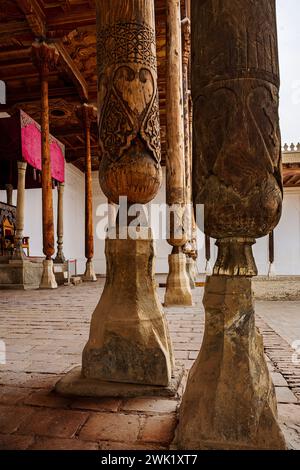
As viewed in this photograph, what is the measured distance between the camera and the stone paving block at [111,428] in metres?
1.13

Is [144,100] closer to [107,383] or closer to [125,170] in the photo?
[125,170]

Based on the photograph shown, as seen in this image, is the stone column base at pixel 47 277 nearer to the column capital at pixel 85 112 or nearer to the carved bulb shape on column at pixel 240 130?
the column capital at pixel 85 112

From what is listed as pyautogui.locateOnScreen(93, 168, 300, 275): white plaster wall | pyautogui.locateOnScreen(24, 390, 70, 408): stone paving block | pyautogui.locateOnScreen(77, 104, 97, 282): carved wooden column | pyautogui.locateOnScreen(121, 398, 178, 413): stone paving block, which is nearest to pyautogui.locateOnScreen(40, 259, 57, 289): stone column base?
pyautogui.locateOnScreen(77, 104, 97, 282): carved wooden column

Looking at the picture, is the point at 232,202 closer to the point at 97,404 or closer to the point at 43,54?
the point at 97,404

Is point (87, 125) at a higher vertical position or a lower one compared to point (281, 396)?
higher

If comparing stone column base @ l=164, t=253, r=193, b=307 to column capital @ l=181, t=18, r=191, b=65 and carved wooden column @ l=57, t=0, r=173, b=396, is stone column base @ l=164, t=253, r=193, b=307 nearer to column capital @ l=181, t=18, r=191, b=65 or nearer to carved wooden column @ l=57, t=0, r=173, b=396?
carved wooden column @ l=57, t=0, r=173, b=396

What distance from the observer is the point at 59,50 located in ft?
26.5

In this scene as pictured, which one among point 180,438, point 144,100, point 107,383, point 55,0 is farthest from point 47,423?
point 55,0

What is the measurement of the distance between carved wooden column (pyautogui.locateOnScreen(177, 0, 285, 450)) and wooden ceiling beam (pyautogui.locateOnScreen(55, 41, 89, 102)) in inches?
321

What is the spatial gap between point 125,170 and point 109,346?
2.72 ft

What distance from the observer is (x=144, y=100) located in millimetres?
1676

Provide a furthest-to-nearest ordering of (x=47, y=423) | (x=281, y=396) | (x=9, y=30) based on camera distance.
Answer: (x=9, y=30)
(x=281, y=396)
(x=47, y=423)

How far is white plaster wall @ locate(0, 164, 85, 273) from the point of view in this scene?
13430 millimetres

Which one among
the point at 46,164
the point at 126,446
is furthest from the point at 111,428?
the point at 46,164
